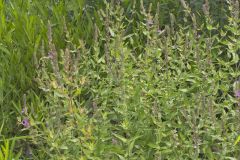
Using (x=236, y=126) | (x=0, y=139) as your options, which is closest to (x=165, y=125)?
(x=236, y=126)

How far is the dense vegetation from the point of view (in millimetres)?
2549

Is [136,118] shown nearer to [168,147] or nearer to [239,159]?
[168,147]

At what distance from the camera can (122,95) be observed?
272cm

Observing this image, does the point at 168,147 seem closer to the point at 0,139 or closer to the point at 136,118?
the point at 136,118

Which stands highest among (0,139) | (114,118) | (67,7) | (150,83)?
(67,7)

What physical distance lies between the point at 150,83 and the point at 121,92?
0.24 metres

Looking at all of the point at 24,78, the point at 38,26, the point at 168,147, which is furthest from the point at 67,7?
the point at 168,147

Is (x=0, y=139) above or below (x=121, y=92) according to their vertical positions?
below

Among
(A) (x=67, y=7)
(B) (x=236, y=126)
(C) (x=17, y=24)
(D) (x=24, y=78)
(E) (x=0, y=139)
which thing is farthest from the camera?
(A) (x=67, y=7)

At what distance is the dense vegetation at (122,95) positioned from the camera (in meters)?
2.55

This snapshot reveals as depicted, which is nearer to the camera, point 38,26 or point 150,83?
point 150,83

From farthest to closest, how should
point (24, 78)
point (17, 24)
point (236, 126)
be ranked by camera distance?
point (17, 24) → point (24, 78) → point (236, 126)

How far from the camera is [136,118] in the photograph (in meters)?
2.87

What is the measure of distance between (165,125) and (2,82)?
1.21 m
